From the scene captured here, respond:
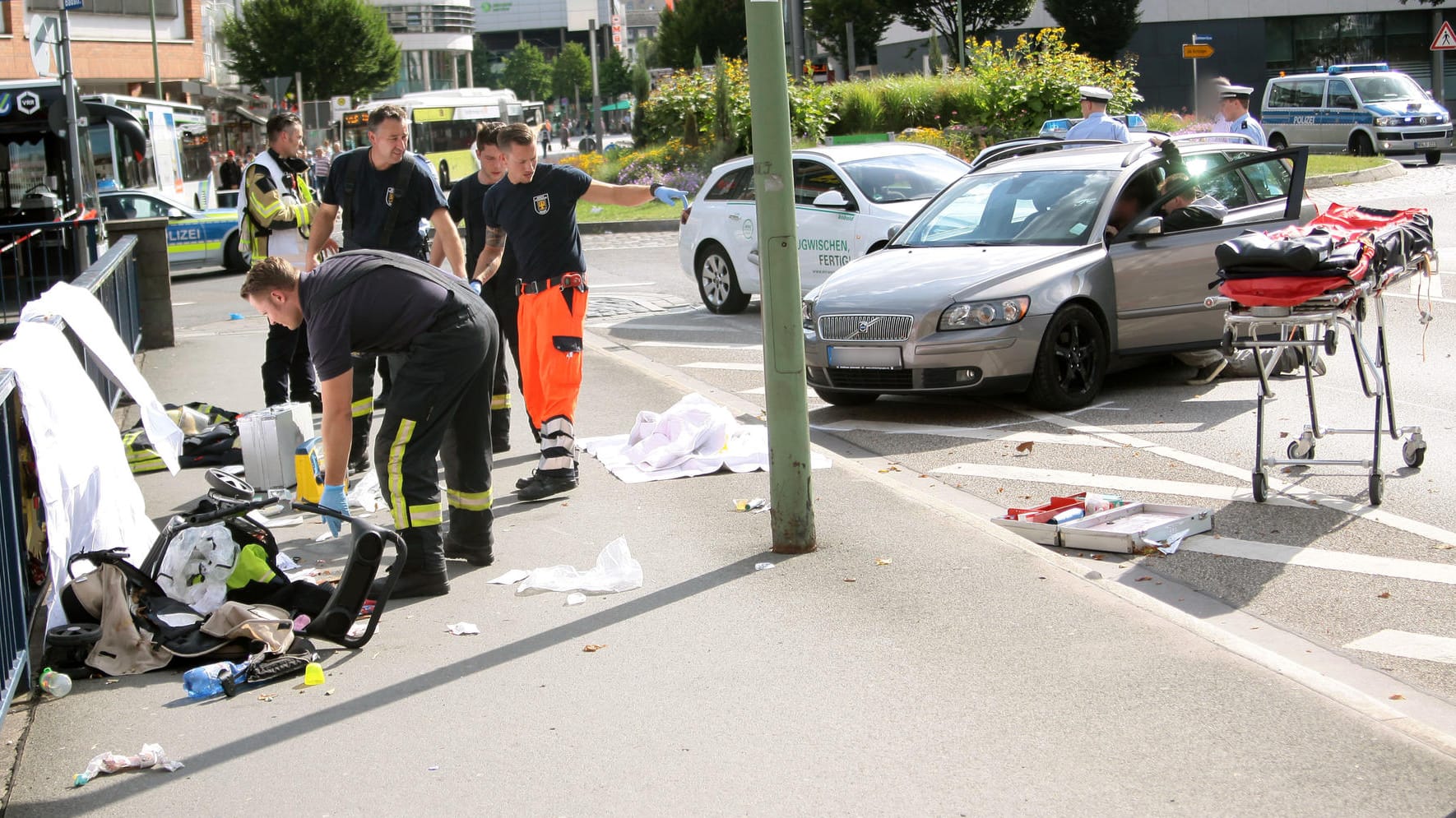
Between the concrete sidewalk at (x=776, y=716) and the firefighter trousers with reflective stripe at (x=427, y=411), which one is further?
the firefighter trousers with reflective stripe at (x=427, y=411)

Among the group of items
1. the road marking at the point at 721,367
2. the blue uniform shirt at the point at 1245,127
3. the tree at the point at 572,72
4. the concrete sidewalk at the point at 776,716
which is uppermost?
the tree at the point at 572,72

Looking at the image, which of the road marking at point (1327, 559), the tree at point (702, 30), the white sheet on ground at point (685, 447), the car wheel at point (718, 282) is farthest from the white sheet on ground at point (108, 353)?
the tree at point (702, 30)

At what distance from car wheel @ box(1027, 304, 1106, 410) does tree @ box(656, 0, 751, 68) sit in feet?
211

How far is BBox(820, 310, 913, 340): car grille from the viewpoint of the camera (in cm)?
918

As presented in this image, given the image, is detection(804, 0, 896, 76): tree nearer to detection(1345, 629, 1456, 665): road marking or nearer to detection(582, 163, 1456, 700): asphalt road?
detection(582, 163, 1456, 700): asphalt road

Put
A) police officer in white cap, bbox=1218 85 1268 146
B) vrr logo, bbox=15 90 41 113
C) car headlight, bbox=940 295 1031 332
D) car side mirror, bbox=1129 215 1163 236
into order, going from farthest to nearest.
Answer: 1. vrr logo, bbox=15 90 41 113
2. police officer in white cap, bbox=1218 85 1268 146
3. car side mirror, bbox=1129 215 1163 236
4. car headlight, bbox=940 295 1031 332

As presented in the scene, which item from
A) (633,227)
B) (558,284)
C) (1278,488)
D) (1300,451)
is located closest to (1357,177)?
(633,227)

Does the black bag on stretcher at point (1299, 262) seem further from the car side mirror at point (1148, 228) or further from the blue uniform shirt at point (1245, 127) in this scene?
the blue uniform shirt at point (1245, 127)

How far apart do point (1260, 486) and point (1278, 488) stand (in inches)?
15.3

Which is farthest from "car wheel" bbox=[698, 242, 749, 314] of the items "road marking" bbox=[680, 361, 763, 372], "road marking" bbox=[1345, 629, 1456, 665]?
"road marking" bbox=[1345, 629, 1456, 665]

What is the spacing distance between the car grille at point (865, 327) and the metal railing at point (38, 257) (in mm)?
8779

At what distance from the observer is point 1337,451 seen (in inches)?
313

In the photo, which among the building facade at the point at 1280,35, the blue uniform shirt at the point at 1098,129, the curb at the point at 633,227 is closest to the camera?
the blue uniform shirt at the point at 1098,129

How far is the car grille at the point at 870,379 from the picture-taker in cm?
923
